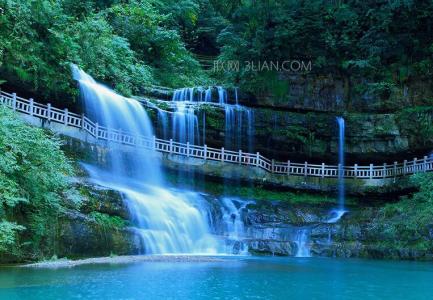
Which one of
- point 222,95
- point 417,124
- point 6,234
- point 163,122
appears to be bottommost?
point 6,234

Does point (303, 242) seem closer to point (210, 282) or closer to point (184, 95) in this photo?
point (210, 282)

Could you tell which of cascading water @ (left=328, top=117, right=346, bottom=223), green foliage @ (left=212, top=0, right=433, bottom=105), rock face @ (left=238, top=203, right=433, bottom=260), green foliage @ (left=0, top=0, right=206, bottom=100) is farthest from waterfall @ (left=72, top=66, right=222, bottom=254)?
cascading water @ (left=328, top=117, right=346, bottom=223)

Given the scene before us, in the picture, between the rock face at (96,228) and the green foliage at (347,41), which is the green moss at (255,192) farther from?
the rock face at (96,228)

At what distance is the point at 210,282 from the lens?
11.6m

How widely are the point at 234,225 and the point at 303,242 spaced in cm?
332

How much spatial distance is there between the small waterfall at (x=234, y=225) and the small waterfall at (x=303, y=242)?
2.34 m

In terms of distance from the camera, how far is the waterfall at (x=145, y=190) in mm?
19188

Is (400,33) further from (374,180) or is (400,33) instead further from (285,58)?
(374,180)

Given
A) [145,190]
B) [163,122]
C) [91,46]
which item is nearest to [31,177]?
[145,190]

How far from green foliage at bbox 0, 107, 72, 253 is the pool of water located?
192 centimetres

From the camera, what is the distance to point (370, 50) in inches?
1166

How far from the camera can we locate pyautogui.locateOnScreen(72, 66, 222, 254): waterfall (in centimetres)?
1919

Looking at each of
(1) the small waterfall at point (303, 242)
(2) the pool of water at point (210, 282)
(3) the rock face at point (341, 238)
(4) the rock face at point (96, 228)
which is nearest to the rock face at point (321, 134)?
(3) the rock face at point (341, 238)

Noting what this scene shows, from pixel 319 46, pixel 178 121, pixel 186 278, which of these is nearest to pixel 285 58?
pixel 319 46
